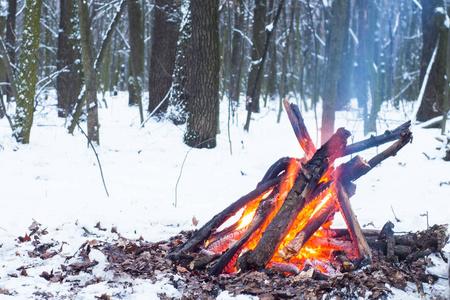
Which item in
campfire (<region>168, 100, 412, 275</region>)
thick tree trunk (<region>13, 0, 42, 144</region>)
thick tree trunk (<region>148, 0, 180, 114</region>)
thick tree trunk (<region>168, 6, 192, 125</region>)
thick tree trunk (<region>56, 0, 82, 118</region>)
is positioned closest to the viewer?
campfire (<region>168, 100, 412, 275</region>)

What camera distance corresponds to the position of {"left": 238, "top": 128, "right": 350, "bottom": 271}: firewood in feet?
9.90

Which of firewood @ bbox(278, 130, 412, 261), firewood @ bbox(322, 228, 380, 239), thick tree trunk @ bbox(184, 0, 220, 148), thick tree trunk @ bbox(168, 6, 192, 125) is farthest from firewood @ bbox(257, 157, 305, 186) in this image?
thick tree trunk @ bbox(168, 6, 192, 125)

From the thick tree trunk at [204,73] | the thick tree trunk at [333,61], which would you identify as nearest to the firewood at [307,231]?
the thick tree trunk at [333,61]

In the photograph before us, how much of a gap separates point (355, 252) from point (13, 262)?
9.73 ft

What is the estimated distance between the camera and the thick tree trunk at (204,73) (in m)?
7.33

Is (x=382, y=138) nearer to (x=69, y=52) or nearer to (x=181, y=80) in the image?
(x=181, y=80)

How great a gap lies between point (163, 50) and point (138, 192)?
637cm

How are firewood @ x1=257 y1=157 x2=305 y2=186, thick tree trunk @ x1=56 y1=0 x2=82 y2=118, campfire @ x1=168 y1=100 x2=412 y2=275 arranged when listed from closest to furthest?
campfire @ x1=168 y1=100 x2=412 y2=275, firewood @ x1=257 y1=157 x2=305 y2=186, thick tree trunk @ x1=56 y1=0 x2=82 y2=118

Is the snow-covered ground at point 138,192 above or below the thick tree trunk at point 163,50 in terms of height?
below

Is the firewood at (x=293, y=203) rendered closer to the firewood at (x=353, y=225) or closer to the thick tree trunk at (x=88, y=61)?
the firewood at (x=353, y=225)

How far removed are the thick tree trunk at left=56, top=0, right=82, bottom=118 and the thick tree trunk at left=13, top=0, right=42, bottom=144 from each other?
301 centimetres

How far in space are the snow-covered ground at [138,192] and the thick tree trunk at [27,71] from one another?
Answer: 0.37 meters

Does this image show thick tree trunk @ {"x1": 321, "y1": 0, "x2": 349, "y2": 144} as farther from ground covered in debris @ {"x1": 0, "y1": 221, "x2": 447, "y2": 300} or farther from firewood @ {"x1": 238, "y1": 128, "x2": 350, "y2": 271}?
ground covered in debris @ {"x1": 0, "y1": 221, "x2": 447, "y2": 300}

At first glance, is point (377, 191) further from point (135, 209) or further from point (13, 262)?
point (13, 262)
